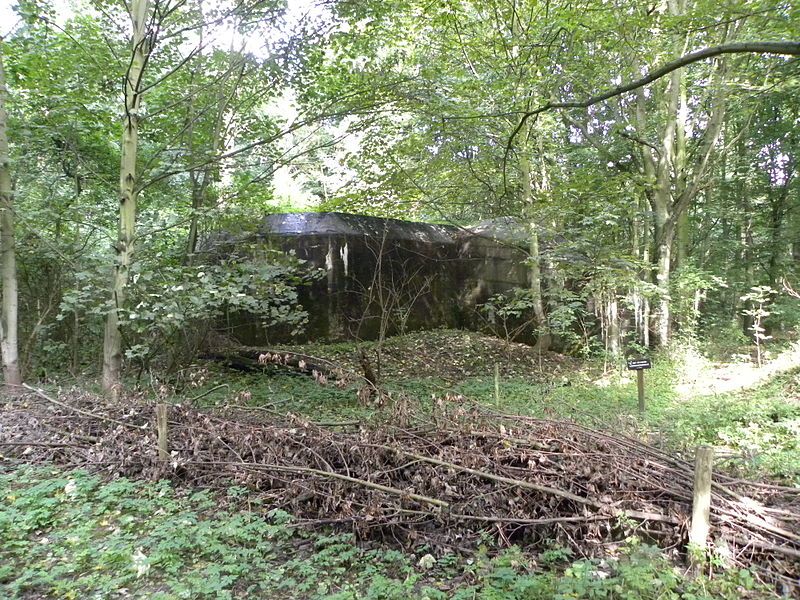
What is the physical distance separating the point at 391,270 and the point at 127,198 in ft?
22.9

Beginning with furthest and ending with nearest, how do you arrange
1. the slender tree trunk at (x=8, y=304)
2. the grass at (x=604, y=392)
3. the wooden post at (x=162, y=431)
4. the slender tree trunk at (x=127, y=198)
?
the slender tree trunk at (x=8, y=304) < the slender tree trunk at (x=127, y=198) < the grass at (x=604, y=392) < the wooden post at (x=162, y=431)

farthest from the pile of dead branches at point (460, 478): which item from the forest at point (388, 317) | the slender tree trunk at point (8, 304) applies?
the slender tree trunk at point (8, 304)

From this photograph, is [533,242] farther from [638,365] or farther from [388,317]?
[638,365]

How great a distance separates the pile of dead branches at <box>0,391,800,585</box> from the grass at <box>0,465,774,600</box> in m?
0.22

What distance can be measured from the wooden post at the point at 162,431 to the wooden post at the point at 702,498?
177 inches

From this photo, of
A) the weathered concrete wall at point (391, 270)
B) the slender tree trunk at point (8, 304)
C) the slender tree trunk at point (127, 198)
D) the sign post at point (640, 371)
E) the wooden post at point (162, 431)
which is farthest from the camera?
the weathered concrete wall at point (391, 270)

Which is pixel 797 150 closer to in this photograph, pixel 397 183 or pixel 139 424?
pixel 397 183

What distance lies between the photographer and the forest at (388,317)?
365 centimetres

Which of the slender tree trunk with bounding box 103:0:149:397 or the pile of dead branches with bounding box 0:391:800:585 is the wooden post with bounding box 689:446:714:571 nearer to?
the pile of dead branches with bounding box 0:391:800:585

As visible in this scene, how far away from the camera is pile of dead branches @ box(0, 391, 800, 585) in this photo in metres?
3.63

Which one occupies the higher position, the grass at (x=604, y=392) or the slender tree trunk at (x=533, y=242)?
the slender tree trunk at (x=533, y=242)

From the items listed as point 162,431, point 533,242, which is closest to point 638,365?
point 533,242

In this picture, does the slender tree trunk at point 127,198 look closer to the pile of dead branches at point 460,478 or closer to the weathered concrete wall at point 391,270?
the pile of dead branches at point 460,478

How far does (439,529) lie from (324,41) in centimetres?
684
